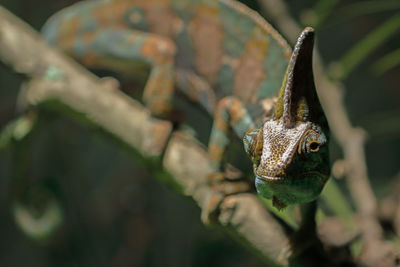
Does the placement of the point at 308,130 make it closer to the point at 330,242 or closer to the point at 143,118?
the point at 330,242

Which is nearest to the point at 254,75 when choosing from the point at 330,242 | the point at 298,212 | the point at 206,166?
the point at 206,166

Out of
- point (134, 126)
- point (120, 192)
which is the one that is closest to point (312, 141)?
point (134, 126)

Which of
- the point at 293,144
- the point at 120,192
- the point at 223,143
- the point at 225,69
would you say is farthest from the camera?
the point at 120,192

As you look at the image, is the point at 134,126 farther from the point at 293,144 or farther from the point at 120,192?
the point at 120,192

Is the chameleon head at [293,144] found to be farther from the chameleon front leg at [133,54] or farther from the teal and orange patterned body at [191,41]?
the chameleon front leg at [133,54]

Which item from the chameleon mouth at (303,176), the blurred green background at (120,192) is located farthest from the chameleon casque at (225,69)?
the blurred green background at (120,192)

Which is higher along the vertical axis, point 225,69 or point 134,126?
point 225,69

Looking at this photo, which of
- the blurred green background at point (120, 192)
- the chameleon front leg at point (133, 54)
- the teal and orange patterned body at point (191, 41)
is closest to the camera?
the teal and orange patterned body at point (191, 41)

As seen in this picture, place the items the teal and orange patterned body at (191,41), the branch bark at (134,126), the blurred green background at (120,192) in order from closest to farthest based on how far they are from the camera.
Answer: the branch bark at (134,126)
the teal and orange patterned body at (191,41)
the blurred green background at (120,192)

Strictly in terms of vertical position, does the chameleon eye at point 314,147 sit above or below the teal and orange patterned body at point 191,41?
above
